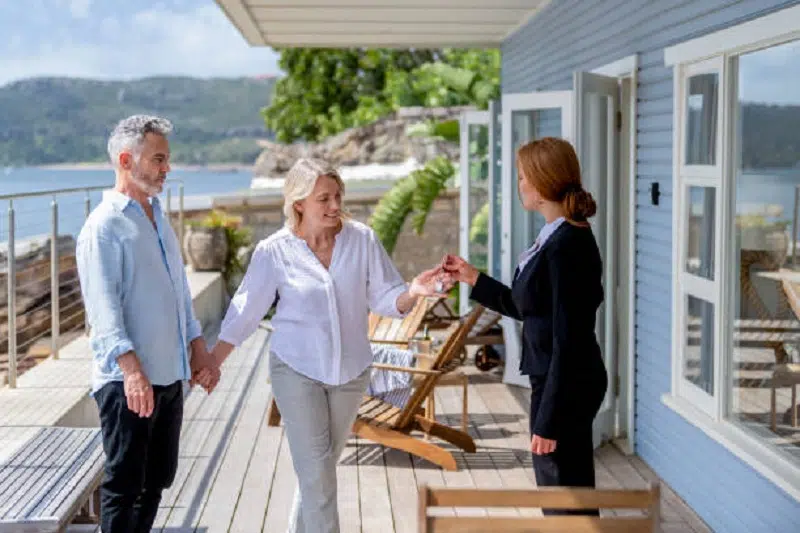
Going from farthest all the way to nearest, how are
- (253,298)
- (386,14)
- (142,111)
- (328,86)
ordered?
1. (142,111)
2. (328,86)
3. (386,14)
4. (253,298)

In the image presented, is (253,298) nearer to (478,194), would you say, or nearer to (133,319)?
(133,319)

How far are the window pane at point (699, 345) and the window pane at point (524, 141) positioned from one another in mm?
3361

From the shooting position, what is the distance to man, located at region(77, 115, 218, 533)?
139 inches

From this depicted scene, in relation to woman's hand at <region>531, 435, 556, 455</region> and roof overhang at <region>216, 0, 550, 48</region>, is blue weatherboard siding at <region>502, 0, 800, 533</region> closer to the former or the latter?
woman's hand at <region>531, 435, 556, 455</region>

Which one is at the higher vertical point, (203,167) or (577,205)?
(203,167)

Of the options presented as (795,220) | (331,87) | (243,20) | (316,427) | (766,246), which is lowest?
(316,427)

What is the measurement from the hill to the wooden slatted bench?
67.3 metres

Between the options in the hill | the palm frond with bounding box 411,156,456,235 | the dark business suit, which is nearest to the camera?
the dark business suit

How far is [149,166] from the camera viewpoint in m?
3.69

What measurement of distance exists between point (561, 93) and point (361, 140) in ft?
50.1

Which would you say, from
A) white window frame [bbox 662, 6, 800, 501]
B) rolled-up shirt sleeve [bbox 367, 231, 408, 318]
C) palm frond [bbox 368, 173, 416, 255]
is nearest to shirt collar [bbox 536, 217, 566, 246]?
rolled-up shirt sleeve [bbox 367, 231, 408, 318]

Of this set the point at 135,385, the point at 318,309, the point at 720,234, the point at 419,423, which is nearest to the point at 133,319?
the point at 135,385

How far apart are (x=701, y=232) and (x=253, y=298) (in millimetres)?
2354

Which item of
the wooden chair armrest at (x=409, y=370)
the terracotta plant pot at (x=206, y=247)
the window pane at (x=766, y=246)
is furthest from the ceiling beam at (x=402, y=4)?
the terracotta plant pot at (x=206, y=247)
